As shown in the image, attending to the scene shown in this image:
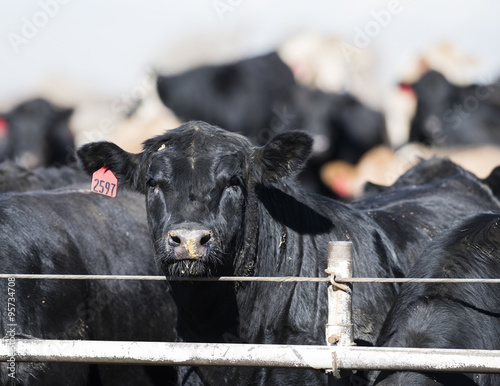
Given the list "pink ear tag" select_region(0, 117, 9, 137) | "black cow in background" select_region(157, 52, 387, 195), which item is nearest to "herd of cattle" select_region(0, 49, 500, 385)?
"black cow in background" select_region(157, 52, 387, 195)

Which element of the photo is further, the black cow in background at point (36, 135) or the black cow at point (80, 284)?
the black cow in background at point (36, 135)

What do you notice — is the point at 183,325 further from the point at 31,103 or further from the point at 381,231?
the point at 31,103

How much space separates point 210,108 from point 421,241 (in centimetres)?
1231

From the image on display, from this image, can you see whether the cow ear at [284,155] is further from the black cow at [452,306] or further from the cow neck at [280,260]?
the black cow at [452,306]

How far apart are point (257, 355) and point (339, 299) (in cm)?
51

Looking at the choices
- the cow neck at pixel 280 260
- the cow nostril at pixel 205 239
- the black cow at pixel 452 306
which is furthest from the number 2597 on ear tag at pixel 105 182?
the black cow at pixel 452 306

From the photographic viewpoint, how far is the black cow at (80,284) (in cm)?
504

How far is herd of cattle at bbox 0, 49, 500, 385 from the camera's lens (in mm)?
3936

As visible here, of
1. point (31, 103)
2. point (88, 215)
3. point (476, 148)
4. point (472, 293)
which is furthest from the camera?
point (31, 103)

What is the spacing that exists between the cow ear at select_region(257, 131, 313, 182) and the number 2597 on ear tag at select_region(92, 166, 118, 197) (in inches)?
37.0

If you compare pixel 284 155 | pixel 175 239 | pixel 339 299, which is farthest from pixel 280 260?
pixel 339 299

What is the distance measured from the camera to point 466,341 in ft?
11.6

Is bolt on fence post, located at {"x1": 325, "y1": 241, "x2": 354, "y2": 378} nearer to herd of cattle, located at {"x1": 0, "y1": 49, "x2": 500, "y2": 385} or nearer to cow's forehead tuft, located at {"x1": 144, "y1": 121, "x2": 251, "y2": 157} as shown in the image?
herd of cattle, located at {"x1": 0, "y1": 49, "x2": 500, "y2": 385}

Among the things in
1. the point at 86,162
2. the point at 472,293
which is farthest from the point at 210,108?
the point at 472,293
